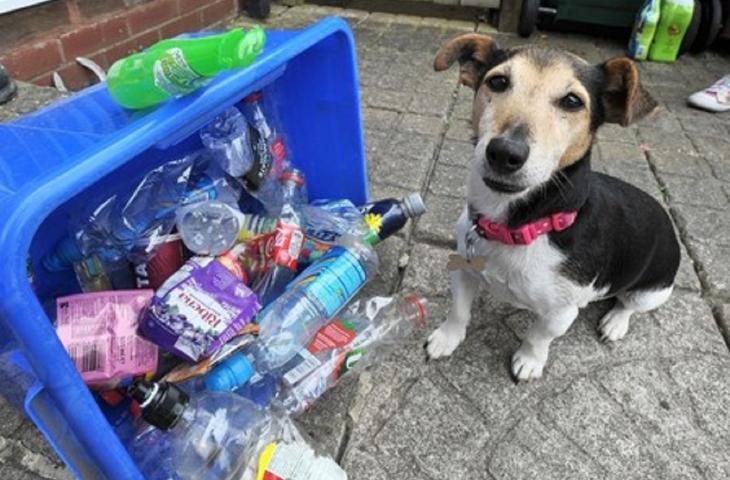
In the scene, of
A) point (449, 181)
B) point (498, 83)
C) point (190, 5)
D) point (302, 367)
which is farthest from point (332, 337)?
point (190, 5)

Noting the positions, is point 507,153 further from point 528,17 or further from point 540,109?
point 528,17

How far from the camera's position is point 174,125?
131 cm

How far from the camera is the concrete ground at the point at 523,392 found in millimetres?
1711

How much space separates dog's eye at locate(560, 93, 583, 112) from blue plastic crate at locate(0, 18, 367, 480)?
2.68ft

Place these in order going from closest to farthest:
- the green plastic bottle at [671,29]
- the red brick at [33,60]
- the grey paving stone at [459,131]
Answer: the red brick at [33,60] → the grey paving stone at [459,131] → the green plastic bottle at [671,29]

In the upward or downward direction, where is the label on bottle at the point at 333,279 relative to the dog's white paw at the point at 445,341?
upward

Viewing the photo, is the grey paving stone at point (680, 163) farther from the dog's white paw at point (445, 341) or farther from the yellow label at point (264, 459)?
the yellow label at point (264, 459)

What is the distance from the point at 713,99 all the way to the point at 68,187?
4.45 m

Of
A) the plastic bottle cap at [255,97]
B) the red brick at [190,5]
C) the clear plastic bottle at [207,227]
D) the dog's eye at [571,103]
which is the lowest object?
the clear plastic bottle at [207,227]

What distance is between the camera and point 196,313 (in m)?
1.60

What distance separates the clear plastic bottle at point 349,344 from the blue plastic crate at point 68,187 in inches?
23.1

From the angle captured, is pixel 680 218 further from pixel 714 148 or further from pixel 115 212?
pixel 115 212

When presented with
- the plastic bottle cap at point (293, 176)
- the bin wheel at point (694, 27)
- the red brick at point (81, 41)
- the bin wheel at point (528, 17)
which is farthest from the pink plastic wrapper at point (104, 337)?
the bin wheel at point (694, 27)

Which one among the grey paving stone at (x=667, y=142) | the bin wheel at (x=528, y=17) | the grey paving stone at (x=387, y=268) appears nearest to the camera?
the grey paving stone at (x=387, y=268)
